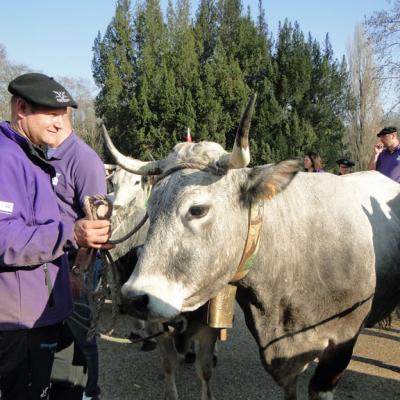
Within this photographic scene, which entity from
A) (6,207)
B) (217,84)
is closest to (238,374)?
(6,207)

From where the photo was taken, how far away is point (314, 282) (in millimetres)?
2910

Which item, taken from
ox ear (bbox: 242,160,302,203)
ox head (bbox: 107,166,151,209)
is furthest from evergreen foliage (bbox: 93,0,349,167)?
ox ear (bbox: 242,160,302,203)

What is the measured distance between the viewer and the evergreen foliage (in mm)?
23406

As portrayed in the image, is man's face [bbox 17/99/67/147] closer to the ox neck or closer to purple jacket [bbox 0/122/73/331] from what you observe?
purple jacket [bbox 0/122/73/331]

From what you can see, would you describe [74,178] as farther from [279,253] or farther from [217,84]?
[217,84]

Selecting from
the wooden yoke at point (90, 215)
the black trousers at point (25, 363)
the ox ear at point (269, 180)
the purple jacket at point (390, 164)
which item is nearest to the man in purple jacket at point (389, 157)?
the purple jacket at point (390, 164)

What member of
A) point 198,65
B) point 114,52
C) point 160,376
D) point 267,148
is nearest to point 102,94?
point 114,52

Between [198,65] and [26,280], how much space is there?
24.9 metres

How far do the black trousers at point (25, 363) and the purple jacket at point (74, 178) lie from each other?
113 cm

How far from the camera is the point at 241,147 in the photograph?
2281 mm

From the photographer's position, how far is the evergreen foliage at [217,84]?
23.4 metres

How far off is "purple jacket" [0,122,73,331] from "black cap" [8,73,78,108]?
0.62ft

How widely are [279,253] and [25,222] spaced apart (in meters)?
1.56

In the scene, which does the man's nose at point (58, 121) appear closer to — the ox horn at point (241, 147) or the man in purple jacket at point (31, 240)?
the man in purple jacket at point (31, 240)
